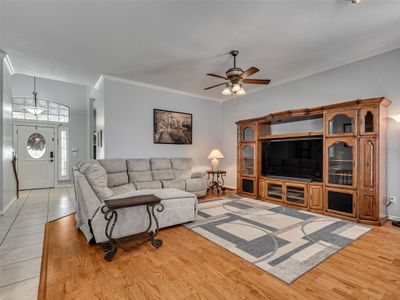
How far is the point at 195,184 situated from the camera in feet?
16.6

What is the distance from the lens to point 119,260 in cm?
221

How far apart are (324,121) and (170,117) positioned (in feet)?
12.2

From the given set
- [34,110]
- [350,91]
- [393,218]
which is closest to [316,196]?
[393,218]

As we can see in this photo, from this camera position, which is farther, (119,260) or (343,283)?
(119,260)

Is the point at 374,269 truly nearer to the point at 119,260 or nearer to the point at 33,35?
the point at 119,260

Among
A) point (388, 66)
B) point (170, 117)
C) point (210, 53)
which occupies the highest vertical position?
point (210, 53)

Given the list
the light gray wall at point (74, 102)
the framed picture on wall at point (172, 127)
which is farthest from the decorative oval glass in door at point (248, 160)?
the light gray wall at point (74, 102)

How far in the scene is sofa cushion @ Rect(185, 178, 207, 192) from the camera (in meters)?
4.99

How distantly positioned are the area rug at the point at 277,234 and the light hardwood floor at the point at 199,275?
109mm

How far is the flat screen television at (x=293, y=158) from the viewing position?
161 inches

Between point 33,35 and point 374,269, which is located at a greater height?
point 33,35

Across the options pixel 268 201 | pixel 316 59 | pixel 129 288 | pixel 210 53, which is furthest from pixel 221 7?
pixel 268 201

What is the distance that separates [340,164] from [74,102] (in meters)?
7.50

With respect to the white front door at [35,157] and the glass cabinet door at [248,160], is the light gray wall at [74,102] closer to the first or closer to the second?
the white front door at [35,157]
